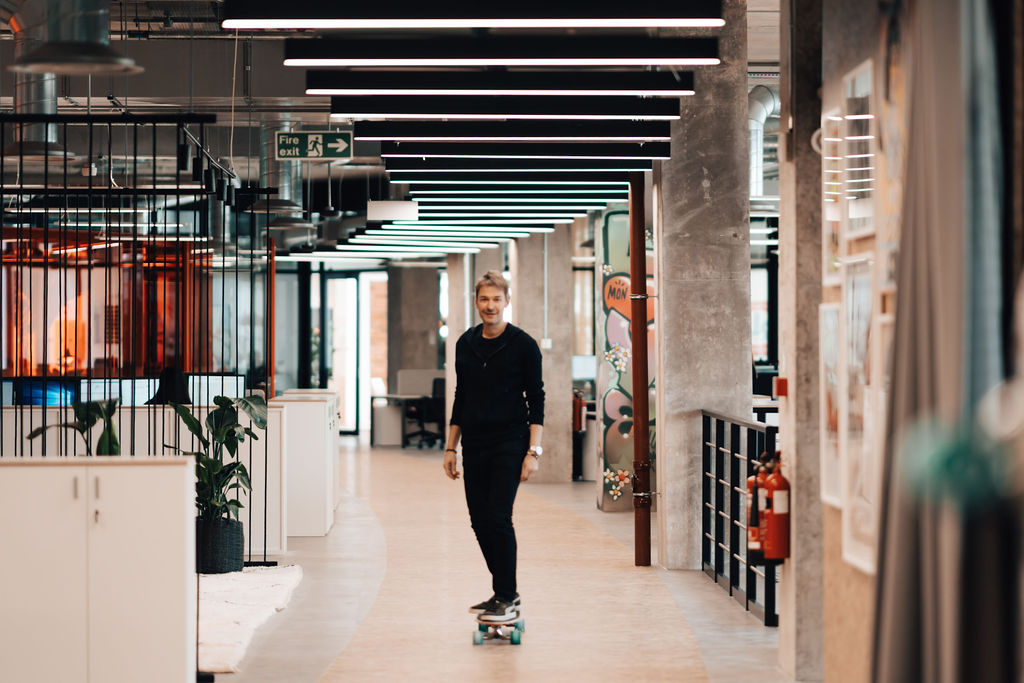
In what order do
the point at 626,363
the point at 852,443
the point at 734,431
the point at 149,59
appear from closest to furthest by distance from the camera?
the point at 852,443 < the point at 734,431 < the point at 149,59 < the point at 626,363

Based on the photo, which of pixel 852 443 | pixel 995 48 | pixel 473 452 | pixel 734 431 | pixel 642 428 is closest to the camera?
pixel 995 48

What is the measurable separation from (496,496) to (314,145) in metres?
5.76

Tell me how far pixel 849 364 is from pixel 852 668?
41.1 inches

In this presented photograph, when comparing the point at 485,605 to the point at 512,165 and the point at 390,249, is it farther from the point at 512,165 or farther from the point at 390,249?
the point at 390,249

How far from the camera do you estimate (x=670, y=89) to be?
219 inches

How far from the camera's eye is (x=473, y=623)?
6.05 meters

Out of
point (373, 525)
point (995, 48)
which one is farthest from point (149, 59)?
point (995, 48)

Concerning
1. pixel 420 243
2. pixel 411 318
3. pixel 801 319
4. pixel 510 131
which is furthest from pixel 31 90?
pixel 411 318

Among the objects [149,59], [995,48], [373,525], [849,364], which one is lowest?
[373,525]

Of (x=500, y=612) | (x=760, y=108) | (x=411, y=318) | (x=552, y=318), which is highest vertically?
(x=760, y=108)

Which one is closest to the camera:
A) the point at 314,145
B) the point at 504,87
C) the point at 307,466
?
the point at 504,87

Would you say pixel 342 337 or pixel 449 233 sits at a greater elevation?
pixel 449 233

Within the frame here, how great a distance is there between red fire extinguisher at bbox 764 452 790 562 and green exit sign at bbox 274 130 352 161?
6330 mm

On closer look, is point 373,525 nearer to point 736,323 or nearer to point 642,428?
point 642,428
